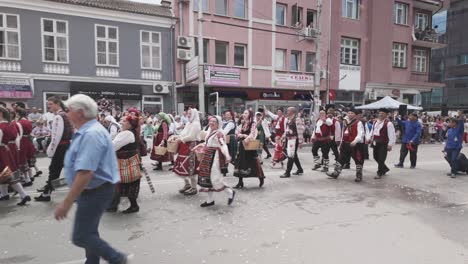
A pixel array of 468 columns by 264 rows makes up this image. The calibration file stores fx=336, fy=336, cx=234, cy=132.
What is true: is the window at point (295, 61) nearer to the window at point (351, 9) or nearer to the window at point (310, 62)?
the window at point (310, 62)

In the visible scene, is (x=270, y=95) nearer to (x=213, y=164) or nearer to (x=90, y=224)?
(x=213, y=164)

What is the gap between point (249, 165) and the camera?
7.39 metres

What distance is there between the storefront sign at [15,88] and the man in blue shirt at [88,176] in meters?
15.7

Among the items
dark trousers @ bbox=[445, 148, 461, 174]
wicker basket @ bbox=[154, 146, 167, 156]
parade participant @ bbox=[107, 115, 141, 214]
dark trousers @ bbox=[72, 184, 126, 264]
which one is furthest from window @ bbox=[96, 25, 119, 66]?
dark trousers @ bbox=[72, 184, 126, 264]

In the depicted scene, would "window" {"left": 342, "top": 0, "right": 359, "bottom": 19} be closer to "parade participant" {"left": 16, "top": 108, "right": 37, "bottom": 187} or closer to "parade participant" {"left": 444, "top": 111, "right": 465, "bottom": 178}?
"parade participant" {"left": 444, "top": 111, "right": 465, "bottom": 178}

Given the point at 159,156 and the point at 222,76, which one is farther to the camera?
the point at 222,76

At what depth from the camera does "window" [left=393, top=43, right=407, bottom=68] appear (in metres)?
27.4

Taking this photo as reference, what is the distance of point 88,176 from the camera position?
2811 millimetres

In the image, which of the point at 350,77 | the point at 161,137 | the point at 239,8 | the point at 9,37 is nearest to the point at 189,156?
the point at 161,137

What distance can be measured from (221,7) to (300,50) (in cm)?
647

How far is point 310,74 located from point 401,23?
32.2ft

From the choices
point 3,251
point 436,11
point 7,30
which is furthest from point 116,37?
point 436,11

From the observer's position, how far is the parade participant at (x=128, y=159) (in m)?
5.26

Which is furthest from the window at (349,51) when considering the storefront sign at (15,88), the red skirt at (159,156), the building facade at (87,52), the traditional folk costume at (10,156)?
the traditional folk costume at (10,156)
